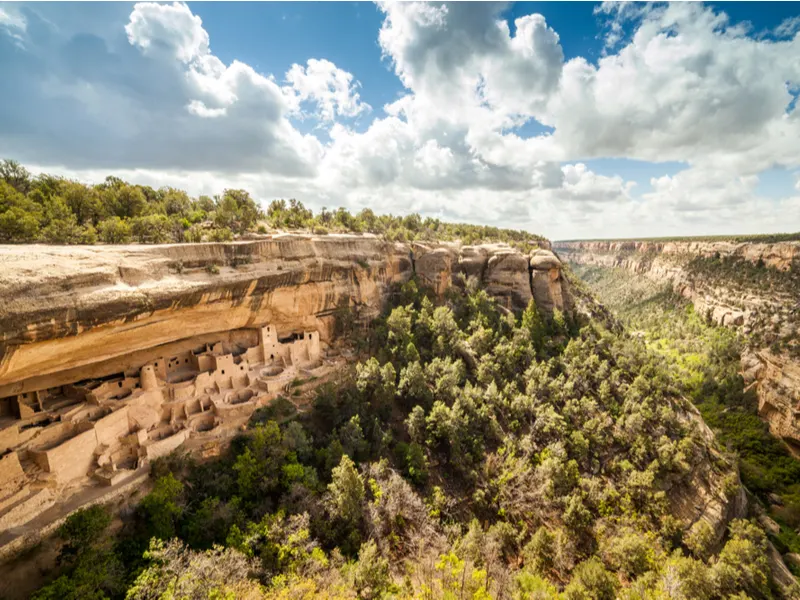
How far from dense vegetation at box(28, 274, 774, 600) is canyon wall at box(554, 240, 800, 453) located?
1383 centimetres

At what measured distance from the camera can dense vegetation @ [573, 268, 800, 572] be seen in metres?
28.1

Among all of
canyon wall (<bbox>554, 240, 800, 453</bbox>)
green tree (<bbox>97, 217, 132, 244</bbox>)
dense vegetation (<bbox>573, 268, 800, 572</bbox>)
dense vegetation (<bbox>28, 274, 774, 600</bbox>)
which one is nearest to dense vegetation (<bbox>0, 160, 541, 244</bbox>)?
green tree (<bbox>97, 217, 132, 244</bbox>)

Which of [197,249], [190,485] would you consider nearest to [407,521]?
[190,485]

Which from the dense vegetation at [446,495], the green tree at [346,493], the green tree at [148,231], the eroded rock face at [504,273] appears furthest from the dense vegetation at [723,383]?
the green tree at [148,231]

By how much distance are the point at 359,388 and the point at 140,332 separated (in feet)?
42.4

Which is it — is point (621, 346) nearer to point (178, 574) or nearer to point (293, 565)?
point (293, 565)

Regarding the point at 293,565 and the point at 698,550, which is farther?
the point at 698,550

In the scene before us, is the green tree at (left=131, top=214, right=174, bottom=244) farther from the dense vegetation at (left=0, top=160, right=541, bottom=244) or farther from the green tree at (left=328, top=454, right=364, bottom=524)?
the green tree at (left=328, top=454, right=364, bottom=524)

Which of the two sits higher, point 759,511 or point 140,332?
point 140,332

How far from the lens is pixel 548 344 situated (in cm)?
3116

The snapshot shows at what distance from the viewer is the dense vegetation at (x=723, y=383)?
1106 inches

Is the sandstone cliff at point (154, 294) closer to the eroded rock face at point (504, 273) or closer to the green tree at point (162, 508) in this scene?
the eroded rock face at point (504, 273)

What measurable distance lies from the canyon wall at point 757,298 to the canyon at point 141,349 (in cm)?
4438

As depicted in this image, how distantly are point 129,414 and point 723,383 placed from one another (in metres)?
58.0
